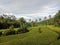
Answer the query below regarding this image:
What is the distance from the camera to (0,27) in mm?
52188

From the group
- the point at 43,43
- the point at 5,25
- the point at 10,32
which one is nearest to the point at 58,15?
the point at 5,25

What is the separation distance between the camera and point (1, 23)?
5069 cm

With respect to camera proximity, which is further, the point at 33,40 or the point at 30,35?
the point at 30,35

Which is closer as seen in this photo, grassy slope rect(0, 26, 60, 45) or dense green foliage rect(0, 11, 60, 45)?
grassy slope rect(0, 26, 60, 45)

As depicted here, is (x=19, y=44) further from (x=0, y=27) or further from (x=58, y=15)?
(x=58, y=15)

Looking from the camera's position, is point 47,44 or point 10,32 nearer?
point 47,44

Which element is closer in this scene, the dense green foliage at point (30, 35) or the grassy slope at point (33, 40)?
the grassy slope at point (33, 40)

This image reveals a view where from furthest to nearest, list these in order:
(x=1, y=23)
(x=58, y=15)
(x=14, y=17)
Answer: (x=14, y=17), (x=58, y=15), (x=1, y=23)

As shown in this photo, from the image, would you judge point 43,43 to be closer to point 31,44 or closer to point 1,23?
point 31,44

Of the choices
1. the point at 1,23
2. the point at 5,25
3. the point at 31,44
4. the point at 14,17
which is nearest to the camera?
the point at 31,44

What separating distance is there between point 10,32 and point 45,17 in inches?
2007

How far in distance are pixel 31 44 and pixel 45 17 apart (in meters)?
68.8

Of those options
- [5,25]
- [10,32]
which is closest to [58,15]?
[5,25]

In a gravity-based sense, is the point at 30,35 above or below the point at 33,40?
below
